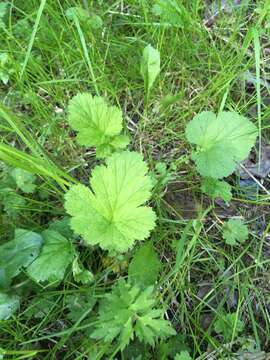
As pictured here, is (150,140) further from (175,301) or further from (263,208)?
(175,301)

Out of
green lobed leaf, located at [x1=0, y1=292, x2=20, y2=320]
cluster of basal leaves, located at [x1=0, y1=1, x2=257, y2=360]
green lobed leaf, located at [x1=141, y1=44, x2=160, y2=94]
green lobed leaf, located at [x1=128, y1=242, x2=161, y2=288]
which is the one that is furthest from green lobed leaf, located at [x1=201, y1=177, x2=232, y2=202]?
green lobed leaf, located at [x1=0, y1=292, x2=20, y2=320]

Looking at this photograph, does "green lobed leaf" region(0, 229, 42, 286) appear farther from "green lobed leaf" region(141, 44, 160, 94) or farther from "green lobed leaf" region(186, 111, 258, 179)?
"green lobed leaf" region(141, 44, 160, 94)

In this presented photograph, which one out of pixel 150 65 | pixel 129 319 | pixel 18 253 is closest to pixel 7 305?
pixel 18 253

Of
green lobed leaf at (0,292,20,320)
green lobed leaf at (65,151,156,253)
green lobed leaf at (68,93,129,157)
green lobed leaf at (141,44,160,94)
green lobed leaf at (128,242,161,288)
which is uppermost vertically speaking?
green lobed leaf at (141,44,160,94)

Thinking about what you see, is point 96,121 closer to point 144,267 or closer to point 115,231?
point 115,231

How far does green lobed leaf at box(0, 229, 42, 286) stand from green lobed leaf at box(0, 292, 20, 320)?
5cm

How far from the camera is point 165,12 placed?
173 cm

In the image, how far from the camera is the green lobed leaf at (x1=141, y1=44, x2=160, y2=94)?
169 cm

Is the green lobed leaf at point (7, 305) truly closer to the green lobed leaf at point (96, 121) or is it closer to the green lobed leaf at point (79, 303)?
the green lobed leaf at point (79, 303)

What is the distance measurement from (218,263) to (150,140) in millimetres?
529

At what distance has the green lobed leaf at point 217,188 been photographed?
62.3 inches

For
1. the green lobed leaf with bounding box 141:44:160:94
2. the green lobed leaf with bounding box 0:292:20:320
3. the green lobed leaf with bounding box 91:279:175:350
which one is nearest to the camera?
the green lobed leaf with bounding box 91:279:175:350

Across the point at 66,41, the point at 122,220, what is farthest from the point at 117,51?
the point at 122,220

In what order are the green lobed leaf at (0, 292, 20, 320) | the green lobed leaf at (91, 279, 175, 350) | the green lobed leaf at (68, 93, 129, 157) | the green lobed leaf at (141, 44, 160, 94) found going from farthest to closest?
the green lobed leaf at (141, 44, 160, 94)
the green lobed leaf at (68, 93, 129, 157)
the green lobed leaf at (0, 292, 20, 320)
the green lobed leaf at (91, 279, 175, 350)
